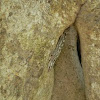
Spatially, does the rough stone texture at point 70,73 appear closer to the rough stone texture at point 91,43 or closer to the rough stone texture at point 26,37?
the rough stone texture at point 91,43

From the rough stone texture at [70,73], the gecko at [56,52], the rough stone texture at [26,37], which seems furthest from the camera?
the rough stone texture at [70,73]

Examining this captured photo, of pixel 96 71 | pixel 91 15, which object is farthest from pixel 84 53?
pixel 91 15

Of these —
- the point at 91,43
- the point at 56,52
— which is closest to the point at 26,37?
the point at 56,52

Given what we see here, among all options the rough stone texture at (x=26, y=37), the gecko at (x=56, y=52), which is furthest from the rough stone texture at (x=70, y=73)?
the rough stone texture at (x=26, y=37)

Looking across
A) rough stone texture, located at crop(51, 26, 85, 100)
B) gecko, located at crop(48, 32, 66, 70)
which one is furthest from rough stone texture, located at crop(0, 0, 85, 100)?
rough stone texture, located at crop(51, 26, 85, 100)

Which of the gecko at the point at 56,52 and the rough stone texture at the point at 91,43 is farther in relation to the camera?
the gecko at the point at 56,52

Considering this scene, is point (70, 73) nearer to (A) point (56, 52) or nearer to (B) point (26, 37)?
(A) point (56, 52)

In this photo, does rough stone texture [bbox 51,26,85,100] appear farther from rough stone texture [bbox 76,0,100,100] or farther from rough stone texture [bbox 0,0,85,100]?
rough stone texture [bbox 0,0,85,100]
